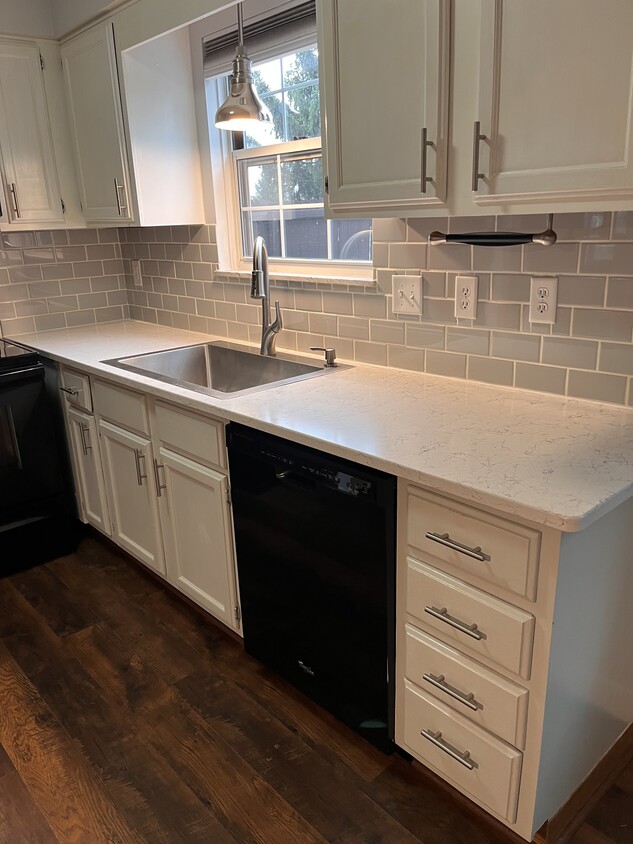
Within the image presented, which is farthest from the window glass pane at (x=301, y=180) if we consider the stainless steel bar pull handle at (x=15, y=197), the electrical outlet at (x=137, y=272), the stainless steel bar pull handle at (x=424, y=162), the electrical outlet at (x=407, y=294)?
the stainless steel bar pull handle at (x=15, y=197)

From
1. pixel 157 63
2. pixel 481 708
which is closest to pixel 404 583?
pixel 481 708

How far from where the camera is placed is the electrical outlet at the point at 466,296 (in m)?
1.85

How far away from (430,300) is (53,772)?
1731 mm

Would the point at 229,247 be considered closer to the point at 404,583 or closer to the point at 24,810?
the point at 404,583

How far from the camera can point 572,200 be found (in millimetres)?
1295

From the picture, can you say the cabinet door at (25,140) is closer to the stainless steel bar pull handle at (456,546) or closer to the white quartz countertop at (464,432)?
the white quartz countertop at (464,432)

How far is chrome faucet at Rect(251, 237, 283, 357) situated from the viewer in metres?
2.34

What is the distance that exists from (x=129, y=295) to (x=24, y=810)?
2.48 meters

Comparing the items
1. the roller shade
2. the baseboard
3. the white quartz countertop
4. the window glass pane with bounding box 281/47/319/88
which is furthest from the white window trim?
the baseboard

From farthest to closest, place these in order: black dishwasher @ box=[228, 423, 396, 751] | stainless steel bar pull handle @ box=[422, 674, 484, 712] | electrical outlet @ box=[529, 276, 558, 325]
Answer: electrical outlet @ box=[529, 276, 558, 325]
black dishwasher @ box=[228, 423, 396, 751]
stainless steel bar pull handle @ box=[422, 674, 484, 712]

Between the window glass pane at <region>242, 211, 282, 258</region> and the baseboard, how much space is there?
2055mm

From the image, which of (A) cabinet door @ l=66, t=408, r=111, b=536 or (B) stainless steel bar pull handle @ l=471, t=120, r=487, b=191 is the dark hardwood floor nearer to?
(A) cabinet door @ l=66, t=408, r=111, b=536

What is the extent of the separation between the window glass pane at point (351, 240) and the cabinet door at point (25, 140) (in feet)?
4.59

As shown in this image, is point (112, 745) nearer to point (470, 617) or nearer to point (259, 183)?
point (470, 617)
